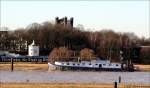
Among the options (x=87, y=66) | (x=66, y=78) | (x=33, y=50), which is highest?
(x=33, y=50)

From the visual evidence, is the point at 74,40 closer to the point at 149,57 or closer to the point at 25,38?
the point at 25,38

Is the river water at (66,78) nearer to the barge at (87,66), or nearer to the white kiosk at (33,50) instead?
the barge at (87,66)

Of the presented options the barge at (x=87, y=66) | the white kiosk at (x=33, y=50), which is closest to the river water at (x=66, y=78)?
the barge at (x=87, y=66)

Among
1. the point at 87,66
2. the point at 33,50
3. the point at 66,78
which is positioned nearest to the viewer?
the point at 66,78

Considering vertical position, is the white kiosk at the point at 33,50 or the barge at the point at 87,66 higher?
the white kiosk at the point at 33,50

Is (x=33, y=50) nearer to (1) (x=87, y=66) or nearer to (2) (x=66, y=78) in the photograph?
(1) (x=87, y=66)

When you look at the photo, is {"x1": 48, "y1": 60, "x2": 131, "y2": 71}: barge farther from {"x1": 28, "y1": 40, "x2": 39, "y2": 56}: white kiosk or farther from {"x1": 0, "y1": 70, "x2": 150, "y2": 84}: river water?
{"x1": 28, "y1": 40, "x2": 39, "y2": 56}: white kiosk

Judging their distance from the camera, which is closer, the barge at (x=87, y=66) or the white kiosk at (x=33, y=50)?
the barge at (x=87, y=66)

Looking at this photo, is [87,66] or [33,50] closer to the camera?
[87,66]

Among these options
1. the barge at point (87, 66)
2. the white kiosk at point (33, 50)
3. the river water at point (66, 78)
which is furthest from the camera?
the white kiosk at point (33, 50)

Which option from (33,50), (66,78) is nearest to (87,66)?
(33,50)

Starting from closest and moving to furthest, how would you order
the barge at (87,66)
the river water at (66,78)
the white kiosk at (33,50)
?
the river water at (66,78) → the barge at (87,66) → the white kiosk at (33,50)

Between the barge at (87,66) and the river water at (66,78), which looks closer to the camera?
the river water at (66,78)

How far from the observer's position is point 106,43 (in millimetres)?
183500
